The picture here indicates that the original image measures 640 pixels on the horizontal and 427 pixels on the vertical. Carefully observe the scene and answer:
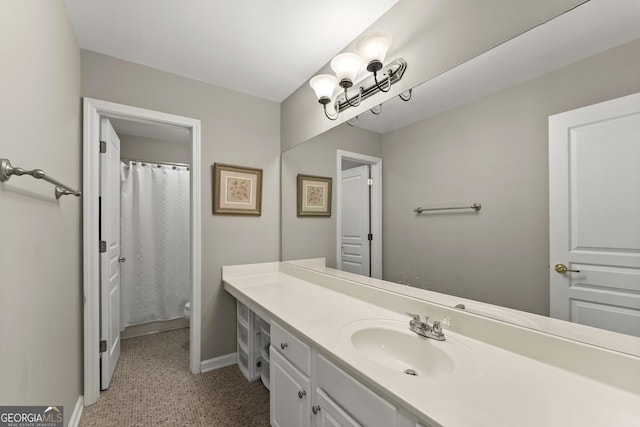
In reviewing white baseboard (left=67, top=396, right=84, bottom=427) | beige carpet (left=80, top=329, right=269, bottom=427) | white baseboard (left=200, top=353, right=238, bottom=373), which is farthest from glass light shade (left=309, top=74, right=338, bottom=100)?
white baseboard (left=67, top=396, right=84, bottom=427)

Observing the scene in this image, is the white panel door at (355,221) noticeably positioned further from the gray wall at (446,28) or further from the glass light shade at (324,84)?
the glass light shade at (324,84)

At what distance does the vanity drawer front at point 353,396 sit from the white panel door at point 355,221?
0.75 meters

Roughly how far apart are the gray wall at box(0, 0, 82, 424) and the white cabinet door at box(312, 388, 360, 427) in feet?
3.25

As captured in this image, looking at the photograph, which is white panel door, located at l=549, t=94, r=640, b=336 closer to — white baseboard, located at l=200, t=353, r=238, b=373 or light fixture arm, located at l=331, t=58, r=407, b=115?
light fixture arm, located at l=331, t=58, r=407, b=115

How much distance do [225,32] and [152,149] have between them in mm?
2056

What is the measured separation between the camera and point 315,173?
226 centimetres

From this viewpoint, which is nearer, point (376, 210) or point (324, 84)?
point (376, 210)

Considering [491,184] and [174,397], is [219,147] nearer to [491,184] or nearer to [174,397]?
[174,397]

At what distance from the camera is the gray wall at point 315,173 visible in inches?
70.8

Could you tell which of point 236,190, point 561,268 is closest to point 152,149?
point 236,190

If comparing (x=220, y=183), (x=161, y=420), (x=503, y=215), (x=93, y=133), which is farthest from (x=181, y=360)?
(x=503, y=215)

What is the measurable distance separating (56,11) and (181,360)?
252cm

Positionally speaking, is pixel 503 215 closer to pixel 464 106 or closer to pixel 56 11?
pixel 464 106

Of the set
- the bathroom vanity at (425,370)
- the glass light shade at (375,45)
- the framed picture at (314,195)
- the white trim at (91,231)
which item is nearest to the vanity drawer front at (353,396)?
the bathroom vanity at (425,370)
